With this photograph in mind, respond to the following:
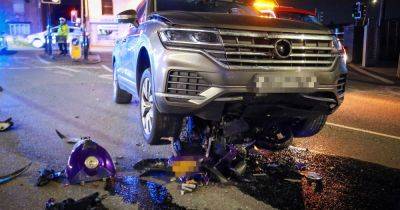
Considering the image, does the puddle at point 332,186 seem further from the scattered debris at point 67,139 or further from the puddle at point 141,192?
the scattered debris at point 67,139

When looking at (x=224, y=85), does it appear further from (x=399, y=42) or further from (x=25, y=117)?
(x=399, y=42)

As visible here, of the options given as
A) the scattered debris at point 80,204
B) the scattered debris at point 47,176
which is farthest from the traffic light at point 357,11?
the scattered debris at point 80,204

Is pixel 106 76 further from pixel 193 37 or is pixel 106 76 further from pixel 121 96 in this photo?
pixel 193 37

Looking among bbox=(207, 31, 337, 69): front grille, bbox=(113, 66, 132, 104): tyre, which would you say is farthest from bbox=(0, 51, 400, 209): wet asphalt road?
bbox=(207, 31, 337, 69): front grille

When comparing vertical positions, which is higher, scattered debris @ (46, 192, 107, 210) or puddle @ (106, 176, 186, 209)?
scattered debris @ (46, 192, 107, 210)

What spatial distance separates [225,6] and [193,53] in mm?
2068

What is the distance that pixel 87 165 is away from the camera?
396cm

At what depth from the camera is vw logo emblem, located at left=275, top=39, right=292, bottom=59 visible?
13.2 ft

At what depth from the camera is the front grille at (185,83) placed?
12.5ft

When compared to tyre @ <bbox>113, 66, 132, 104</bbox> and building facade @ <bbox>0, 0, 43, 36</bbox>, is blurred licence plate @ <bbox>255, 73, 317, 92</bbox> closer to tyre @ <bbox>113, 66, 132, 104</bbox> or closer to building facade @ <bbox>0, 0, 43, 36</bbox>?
tyre @ <bbox>113, 66, 132, 104</bbox>

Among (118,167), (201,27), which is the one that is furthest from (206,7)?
(118,167)

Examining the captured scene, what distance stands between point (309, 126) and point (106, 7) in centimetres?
2773

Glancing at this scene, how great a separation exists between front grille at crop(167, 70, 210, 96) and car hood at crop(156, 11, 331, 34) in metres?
0.46

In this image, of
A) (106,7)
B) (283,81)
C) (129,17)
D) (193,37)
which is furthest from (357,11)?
(193,37)
